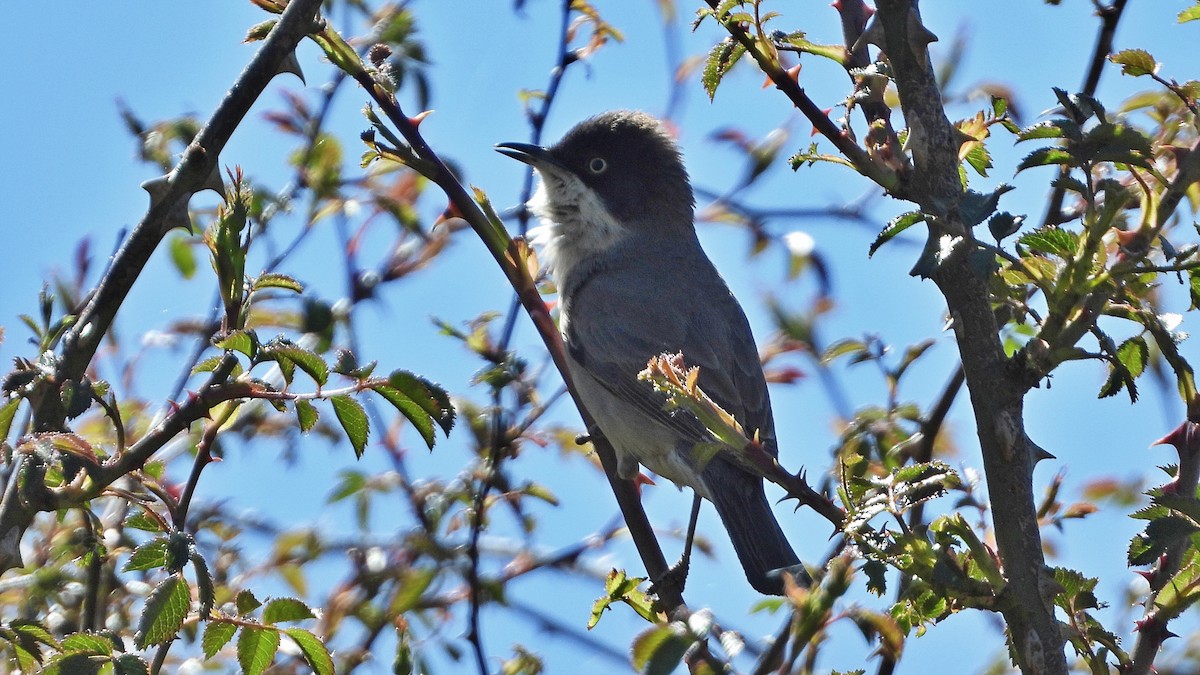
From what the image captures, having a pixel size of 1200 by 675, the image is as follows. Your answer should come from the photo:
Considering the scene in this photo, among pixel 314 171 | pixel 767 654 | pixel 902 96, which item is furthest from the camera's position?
pixel 314 171

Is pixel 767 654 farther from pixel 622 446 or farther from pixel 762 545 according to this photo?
pixel 622 446

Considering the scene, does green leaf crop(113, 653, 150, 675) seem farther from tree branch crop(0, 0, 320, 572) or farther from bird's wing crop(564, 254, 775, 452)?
bird's wing crop(564, 254, 775, 452)

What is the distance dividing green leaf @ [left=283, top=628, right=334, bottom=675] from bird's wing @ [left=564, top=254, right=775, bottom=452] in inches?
101

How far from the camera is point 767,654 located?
184 centimetres

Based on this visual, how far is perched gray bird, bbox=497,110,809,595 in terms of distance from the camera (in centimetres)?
423

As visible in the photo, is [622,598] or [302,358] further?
[622,598]

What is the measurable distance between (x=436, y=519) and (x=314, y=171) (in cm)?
119

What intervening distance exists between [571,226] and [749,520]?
2112 mm

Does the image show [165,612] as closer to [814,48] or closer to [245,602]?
[245,602]

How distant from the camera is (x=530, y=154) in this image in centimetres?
548

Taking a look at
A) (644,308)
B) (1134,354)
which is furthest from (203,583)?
(644,308)

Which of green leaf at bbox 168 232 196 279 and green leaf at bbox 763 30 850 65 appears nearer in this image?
green leaf at bbox 763 30 850 65

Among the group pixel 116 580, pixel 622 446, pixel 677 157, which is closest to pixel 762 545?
pixel 622 446

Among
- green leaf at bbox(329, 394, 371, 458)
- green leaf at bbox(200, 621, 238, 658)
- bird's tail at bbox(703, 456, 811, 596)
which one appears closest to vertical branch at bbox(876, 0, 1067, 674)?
green leaf at bbox(329, 394, 371, 458)
